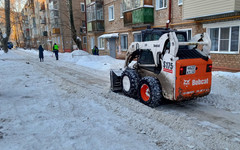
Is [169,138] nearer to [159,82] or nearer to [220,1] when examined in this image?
[159,82]

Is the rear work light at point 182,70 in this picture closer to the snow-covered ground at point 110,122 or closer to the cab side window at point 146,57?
the snow-covered ground at point 110,122

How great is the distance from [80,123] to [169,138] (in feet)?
6.44

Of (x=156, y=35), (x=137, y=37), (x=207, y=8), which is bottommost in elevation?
(x=156, y=35)

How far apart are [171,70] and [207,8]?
765 cm

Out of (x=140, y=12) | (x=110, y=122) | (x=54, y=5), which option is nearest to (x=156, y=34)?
(x=110, y=122)

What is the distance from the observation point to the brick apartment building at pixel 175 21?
1044 centimetres

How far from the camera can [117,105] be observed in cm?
559

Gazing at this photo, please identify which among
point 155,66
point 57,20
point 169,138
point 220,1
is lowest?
point 169,138

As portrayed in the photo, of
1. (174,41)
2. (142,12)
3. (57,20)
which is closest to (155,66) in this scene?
(174,41)

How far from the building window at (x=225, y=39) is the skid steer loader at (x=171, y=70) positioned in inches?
232

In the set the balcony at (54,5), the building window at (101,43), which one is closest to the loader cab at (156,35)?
the building window at (101,43)

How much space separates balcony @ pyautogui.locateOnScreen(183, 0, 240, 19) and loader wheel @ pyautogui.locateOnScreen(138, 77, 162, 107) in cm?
703

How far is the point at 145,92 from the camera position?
19.4 ft

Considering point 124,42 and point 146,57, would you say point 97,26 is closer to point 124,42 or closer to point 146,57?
point 124,42
